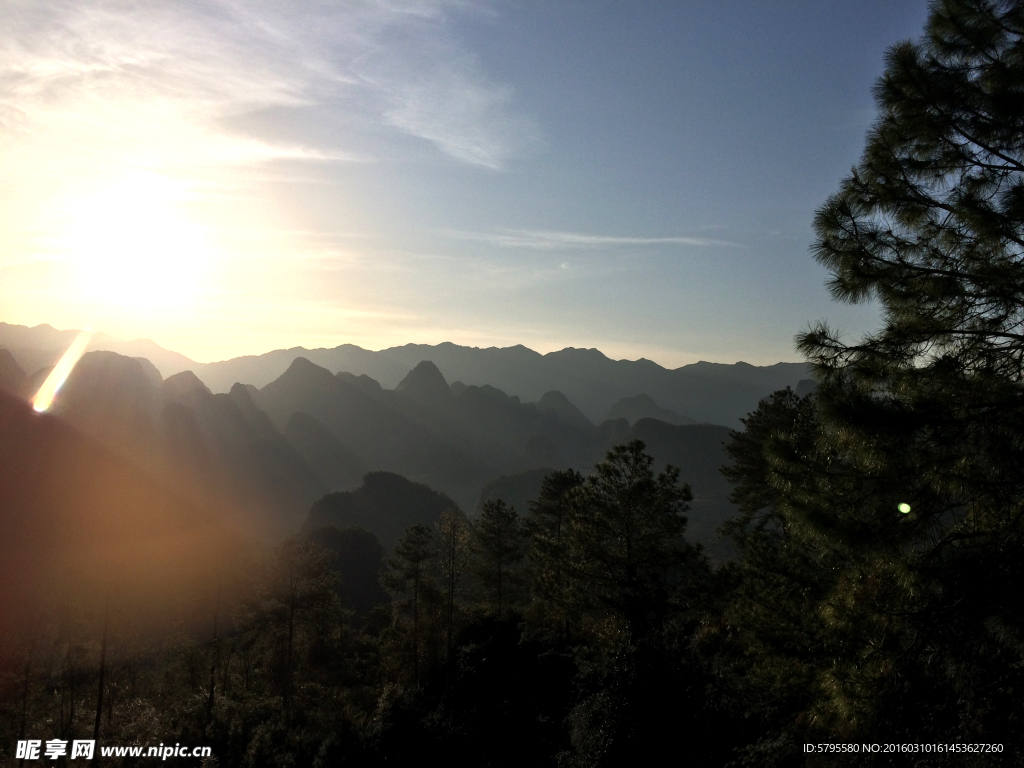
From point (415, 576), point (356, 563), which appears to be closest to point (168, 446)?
point (356, 563)

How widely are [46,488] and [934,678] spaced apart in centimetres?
10952

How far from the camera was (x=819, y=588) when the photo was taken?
12617mm

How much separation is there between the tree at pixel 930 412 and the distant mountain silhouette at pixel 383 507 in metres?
112

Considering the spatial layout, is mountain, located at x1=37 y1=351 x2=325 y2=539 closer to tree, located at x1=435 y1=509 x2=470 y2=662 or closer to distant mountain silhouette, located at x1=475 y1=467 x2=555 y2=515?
distant mountain silhouette, located at x1=475 y1=467 x2=555 y2=515

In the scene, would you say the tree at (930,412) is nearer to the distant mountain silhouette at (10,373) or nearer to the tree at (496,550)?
the tree at (496,550)

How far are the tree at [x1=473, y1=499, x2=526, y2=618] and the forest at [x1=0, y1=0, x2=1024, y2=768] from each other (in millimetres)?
5516

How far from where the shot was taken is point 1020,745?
573 centimetres

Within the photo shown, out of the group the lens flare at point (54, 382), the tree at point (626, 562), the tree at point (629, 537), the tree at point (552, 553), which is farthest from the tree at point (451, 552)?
the lens flare at point (54, 382)

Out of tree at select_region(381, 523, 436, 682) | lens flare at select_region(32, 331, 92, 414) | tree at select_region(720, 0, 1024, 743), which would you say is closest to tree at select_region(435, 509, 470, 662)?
Result: tree at select_region(381, 523, 436, 682)

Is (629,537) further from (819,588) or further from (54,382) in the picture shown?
(54,382)

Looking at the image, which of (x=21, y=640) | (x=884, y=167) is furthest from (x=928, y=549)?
(x=21, y=640)

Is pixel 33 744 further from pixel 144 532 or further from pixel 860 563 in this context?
pixel 144 532

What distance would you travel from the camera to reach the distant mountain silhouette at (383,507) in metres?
120

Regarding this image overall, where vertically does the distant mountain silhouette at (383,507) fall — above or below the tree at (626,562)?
below
